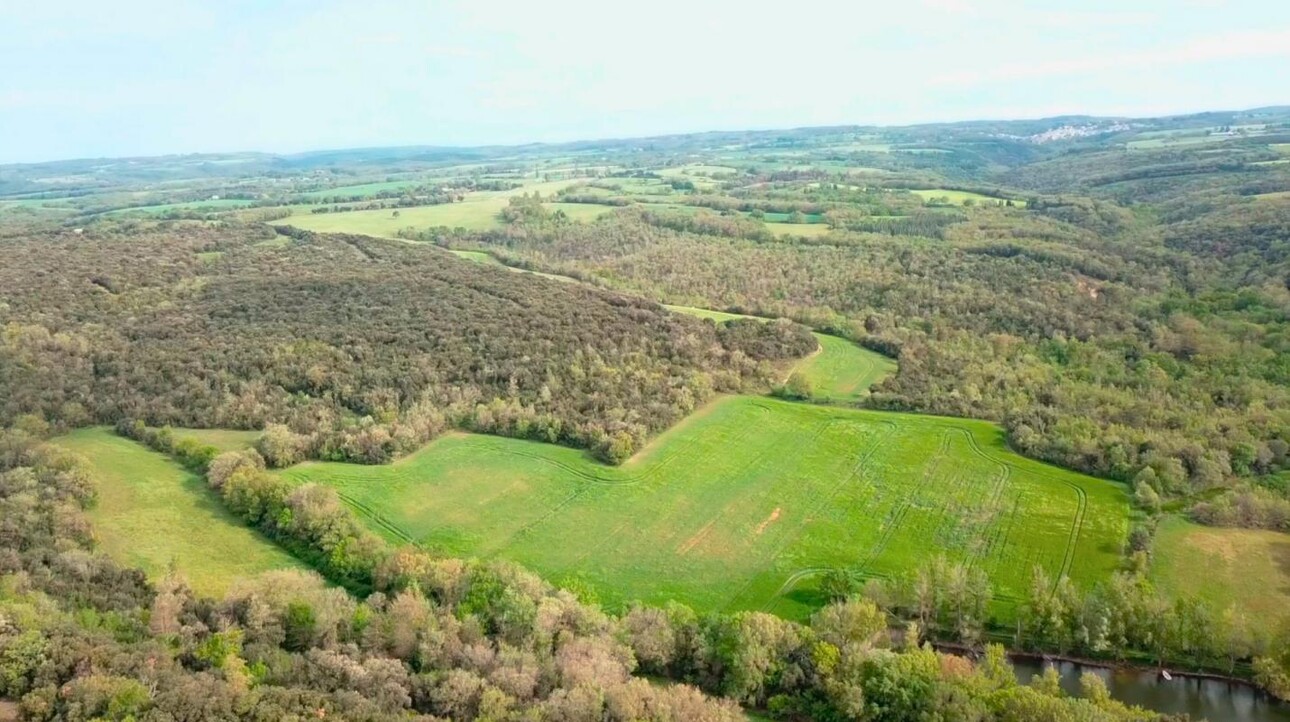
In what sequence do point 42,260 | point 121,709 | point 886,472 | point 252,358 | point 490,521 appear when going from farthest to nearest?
point 42,260 → point 252,358 → point 886,472 → point 490,521 → point 121,709

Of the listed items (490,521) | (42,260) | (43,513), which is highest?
(42,260)

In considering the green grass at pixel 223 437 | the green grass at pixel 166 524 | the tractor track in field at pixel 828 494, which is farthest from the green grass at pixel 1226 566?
the green grass at pixel 223 437

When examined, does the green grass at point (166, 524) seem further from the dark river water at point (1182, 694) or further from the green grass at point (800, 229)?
the green grass at point (800, 229)

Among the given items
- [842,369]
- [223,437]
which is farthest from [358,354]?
[842,369]

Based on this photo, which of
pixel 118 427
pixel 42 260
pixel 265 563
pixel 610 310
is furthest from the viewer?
pixel 42 260

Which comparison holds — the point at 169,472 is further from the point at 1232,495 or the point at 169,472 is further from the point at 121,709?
the point at 1232,495

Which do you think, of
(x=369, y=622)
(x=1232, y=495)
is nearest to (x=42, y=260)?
(x=369, y=622)
